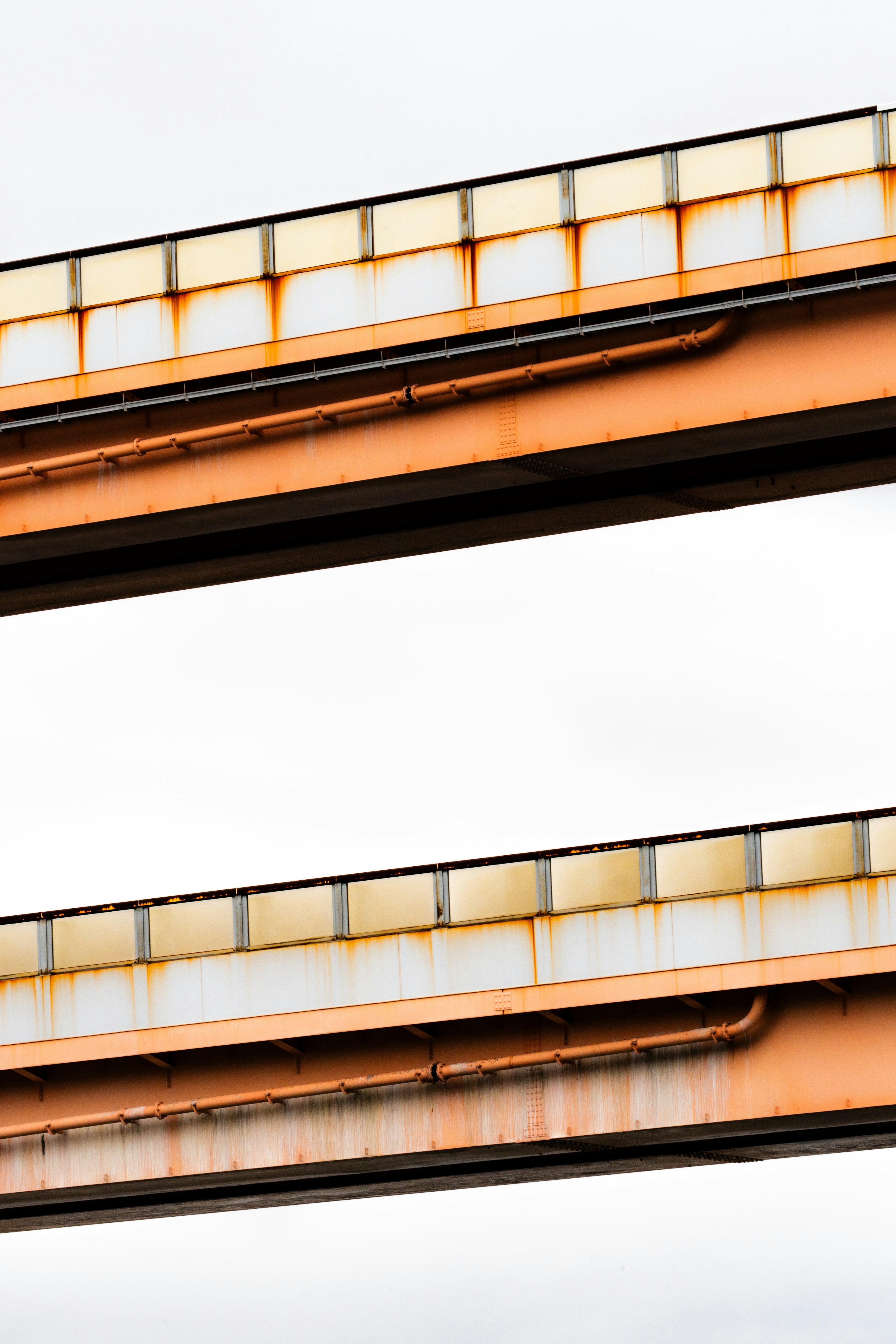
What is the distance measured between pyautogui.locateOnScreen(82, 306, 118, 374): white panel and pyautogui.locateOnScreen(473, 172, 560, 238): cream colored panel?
515cm

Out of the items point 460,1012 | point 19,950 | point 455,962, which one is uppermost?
point 19,950

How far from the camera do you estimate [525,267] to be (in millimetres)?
24328

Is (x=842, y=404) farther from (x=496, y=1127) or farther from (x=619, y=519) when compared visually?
(x=496, y=1127)

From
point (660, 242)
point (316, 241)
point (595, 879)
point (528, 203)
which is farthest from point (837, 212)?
point (595, 879)

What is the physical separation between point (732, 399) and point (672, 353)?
2.99 feet

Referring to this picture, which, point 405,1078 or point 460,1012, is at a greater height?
point 460,1012

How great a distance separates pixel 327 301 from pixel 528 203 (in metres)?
2.76

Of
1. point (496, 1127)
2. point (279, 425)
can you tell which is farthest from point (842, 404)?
point (496, 1127)

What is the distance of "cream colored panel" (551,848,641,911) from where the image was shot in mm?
22344

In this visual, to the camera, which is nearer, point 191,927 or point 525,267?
point 191,927

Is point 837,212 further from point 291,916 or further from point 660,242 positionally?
point 291,916

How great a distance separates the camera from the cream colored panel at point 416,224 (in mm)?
24734

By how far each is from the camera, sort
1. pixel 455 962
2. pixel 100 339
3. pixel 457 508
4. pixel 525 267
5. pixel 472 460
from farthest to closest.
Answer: pixel 457 508, pixel 100 339, pixel 472 460, pixel 525 267, pixel 455 962

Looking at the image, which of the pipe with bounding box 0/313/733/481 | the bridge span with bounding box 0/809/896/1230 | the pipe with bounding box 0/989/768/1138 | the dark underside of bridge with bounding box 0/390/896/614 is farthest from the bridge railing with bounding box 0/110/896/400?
the pipe with bounding box 0/989/768/1138
